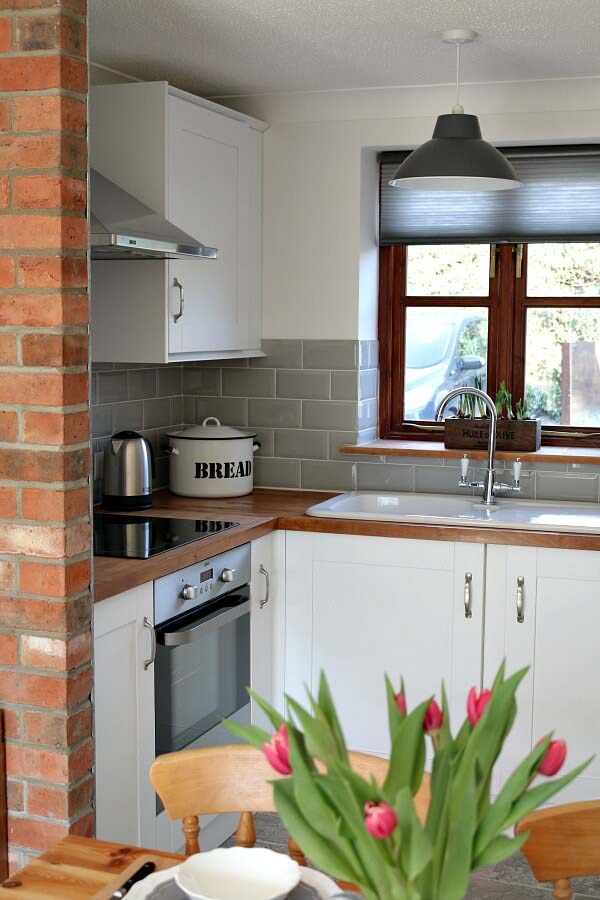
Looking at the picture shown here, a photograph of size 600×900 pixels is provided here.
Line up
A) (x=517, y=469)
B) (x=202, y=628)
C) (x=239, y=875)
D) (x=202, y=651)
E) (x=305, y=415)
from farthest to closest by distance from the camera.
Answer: (x=305, y=415), (x=517, y=469), (x=202, y=651), (x=202, y=628), (x=239, y=875)

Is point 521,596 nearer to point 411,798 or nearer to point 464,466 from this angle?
point 464,466

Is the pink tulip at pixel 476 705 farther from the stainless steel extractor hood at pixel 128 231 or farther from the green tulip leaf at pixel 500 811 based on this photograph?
the stainless steel extractor hood at pixel 128 231

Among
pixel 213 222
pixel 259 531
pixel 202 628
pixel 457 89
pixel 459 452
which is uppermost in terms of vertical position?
pixel 457 89

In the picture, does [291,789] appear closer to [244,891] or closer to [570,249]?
[244,891]

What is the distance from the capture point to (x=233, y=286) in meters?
3.90

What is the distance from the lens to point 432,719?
1.05 metres

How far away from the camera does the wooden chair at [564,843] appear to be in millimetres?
1506

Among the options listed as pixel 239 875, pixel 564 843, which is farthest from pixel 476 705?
pixel 564 843

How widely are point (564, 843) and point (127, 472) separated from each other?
227 centimetres

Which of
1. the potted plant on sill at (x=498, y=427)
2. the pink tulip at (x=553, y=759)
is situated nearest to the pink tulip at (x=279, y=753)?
the pink tulip at (x=553, y=759)

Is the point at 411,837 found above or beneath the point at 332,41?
beneath

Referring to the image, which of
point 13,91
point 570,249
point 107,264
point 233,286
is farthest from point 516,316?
point 13,91

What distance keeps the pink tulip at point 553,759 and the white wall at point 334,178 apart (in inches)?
121

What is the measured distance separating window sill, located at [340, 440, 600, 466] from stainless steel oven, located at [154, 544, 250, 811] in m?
0.83
